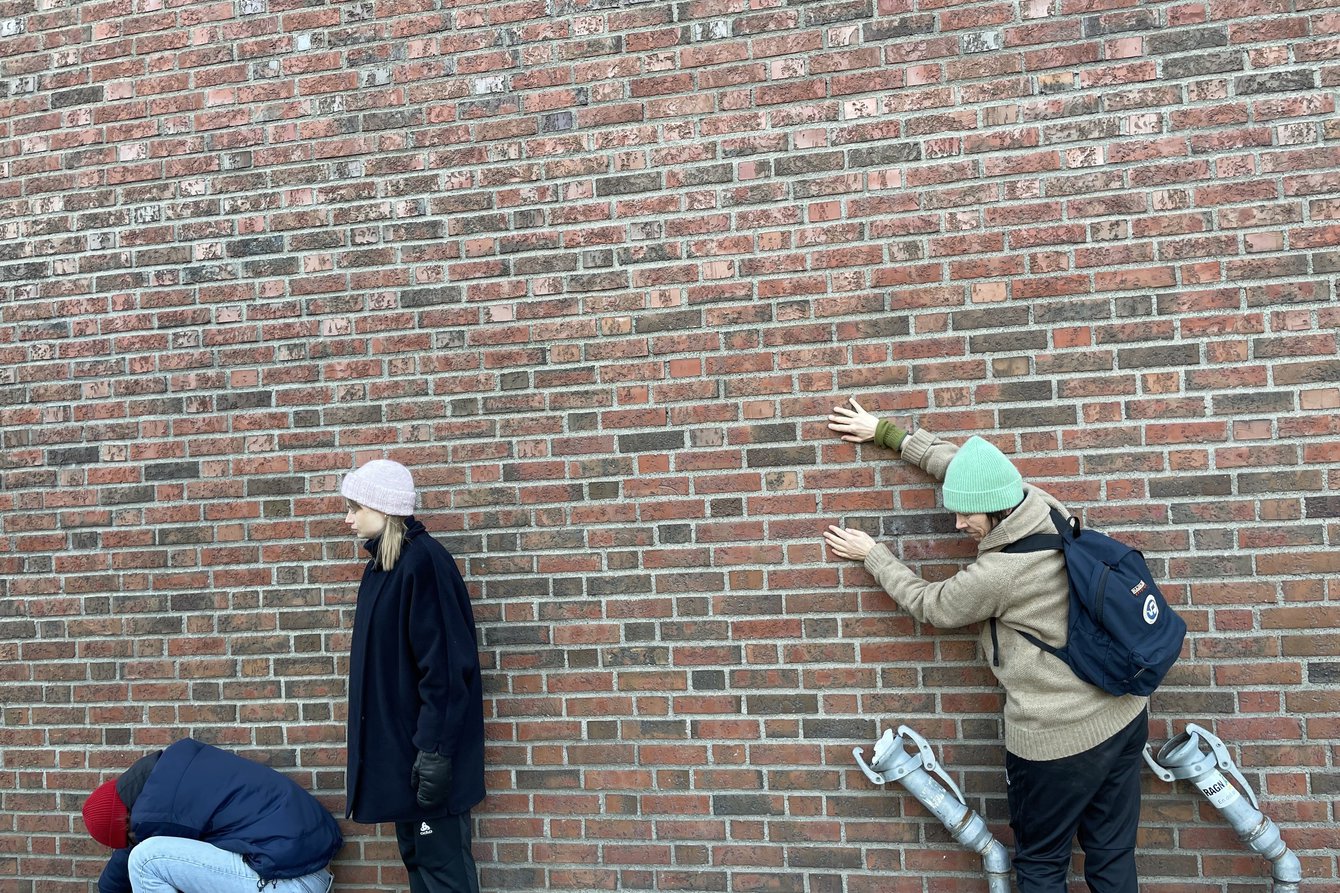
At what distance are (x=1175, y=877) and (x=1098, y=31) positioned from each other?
2.90 meters

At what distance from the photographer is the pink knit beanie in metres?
3.42

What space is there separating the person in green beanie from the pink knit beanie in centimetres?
186

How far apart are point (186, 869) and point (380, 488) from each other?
1483mm

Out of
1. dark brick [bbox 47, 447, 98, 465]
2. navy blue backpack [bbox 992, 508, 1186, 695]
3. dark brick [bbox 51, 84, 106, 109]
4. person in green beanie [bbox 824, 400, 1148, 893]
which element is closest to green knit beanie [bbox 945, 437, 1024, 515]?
person in green beanie [bbox 824, 400, 1148, 893]

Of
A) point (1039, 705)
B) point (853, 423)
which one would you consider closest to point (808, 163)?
point (853, 423)

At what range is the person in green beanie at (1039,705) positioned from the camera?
2967 millimetres

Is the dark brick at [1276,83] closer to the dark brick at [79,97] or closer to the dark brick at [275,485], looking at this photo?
the dark brick at [275,485]

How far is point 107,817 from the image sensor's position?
3475mm

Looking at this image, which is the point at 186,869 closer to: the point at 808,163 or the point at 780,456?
the point at 780,456

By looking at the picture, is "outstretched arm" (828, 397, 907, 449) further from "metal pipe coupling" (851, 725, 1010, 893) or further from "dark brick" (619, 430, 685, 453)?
"metal pipe coupling" (851, 725, 1010, 893)

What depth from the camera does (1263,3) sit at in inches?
127

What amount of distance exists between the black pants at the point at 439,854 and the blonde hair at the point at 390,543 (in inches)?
36.2

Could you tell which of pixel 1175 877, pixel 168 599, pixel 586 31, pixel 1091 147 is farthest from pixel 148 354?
pixel 1175 877

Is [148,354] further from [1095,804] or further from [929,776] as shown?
[1095,804]
